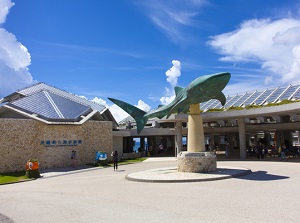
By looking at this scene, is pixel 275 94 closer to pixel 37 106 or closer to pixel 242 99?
pixel 242 99

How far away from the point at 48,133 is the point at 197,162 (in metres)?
14.9

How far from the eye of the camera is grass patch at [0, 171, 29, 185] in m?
19.6

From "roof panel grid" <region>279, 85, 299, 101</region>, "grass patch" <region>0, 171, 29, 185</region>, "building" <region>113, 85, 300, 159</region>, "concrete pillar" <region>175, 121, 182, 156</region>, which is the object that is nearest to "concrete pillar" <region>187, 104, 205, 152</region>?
"building" <region>113, 85, 300, 159</region>

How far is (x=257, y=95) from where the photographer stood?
121ft

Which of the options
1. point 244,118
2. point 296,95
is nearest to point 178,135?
point 244,118

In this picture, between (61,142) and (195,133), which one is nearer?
(195,133)

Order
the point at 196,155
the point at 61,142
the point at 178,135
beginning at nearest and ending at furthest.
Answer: the point at 196,155, the point at 61,142, the point at 178,135

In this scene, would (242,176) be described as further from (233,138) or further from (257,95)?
(233,138)

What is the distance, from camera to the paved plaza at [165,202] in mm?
8484

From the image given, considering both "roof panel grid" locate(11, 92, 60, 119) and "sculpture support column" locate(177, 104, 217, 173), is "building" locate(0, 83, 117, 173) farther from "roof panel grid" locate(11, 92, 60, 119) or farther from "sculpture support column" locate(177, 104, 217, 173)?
"sculpture support column" locate(177, 104, 217, 173)

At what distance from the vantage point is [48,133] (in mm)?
26000

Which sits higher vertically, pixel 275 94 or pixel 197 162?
pixel 275 94

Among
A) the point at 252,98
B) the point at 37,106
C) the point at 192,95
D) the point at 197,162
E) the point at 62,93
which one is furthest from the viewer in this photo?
the point at 62,93

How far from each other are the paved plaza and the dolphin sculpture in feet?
17.8
